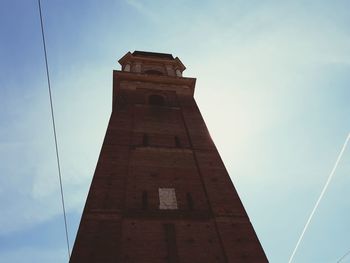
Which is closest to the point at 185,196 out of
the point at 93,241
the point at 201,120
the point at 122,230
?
the point at 122,230

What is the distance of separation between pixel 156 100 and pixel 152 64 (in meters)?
7.10

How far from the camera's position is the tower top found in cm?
2720

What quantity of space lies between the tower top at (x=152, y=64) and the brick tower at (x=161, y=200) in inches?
321

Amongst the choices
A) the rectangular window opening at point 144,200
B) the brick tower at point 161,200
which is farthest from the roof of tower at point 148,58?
the rectangular window opening at point 144,200

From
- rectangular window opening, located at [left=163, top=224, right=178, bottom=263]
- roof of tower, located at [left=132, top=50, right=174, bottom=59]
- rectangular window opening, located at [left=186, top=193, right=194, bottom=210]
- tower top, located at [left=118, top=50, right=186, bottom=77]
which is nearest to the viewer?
rectangular window opening, located at [left=163, top=224, right=178, bottom=263]

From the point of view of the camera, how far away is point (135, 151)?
15195mm

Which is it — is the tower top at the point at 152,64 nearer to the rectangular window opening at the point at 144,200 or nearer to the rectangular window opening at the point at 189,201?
the rectangular window opening at the point at 189,201

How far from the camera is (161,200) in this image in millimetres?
12484

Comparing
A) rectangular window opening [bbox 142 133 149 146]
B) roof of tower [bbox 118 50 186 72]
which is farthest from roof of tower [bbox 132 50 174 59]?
rectangular window opening [bbox 142 133 149 146]

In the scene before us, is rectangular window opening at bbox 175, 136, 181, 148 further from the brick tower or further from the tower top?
the tower top

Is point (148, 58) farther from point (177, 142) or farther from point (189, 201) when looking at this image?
point (189, 201)

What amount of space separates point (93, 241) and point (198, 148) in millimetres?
7312

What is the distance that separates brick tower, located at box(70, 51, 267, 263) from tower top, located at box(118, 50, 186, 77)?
815 cm

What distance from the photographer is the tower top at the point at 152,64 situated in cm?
2720
